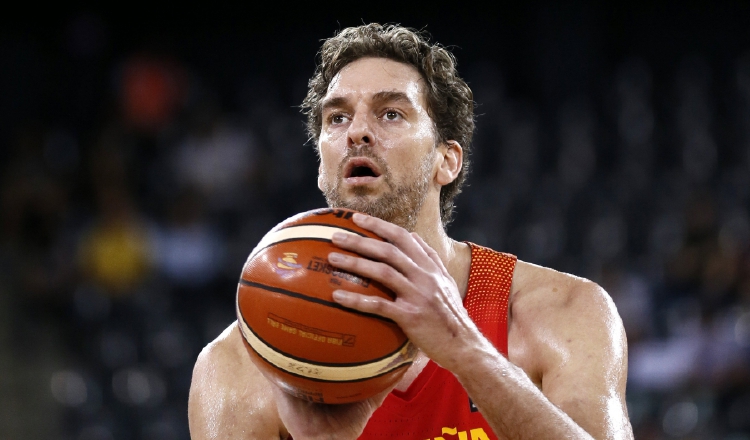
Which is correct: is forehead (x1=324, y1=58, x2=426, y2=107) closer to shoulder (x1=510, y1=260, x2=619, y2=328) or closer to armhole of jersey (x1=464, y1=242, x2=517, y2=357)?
armhole of jersey (x1=464, y1=242, x2=517, y2=357)

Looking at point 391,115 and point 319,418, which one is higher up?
point 391,115

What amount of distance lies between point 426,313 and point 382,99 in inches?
56.2

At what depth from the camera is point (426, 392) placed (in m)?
3.46

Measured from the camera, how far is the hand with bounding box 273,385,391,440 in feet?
9.86

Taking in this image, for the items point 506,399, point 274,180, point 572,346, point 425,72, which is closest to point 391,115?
point 425,72

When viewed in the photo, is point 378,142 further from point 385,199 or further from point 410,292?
point 410,292

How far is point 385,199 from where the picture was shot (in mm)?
3607

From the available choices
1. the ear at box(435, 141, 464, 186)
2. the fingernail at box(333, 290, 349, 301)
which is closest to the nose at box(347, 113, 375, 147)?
the ear at box(435, 141, 464, 186)

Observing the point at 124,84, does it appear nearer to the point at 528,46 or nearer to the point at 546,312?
the point at 528,46

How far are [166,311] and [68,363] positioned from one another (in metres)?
0.97

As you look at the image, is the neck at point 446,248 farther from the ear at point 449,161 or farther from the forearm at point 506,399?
the forearm at point 506,399

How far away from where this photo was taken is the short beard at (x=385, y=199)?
11.8 ft

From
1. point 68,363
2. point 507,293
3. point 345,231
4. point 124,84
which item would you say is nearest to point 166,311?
point 68,363

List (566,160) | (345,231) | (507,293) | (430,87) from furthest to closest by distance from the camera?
(566,160) < (430,87) < (507,293) < (345,231)
